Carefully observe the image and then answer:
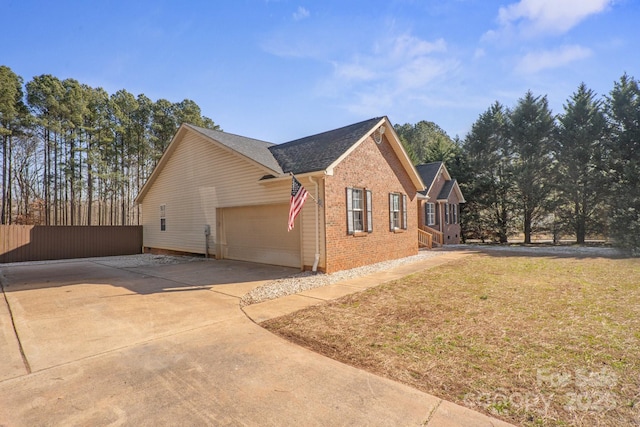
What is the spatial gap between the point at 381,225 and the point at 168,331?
28.9 feet

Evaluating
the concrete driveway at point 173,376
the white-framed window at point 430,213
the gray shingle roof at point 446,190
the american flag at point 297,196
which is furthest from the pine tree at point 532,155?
the concrete driveway at point 173,376

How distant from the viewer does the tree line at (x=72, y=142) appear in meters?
21.4

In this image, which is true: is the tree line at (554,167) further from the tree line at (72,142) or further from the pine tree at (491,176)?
the tree line at (72,142)

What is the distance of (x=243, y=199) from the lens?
39.0ft

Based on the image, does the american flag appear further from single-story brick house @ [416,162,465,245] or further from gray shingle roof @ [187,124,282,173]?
single-story brick house @ [416,162,465,245]

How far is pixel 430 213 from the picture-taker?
65.8 feet

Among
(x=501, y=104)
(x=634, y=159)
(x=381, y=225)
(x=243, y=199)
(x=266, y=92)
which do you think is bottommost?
(x=381, y=225)

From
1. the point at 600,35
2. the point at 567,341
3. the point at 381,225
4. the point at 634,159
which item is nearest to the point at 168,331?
the point at 567,341

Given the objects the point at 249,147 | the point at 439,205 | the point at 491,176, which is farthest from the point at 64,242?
the point at 491,176

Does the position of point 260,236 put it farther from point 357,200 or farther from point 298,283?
point 298,283

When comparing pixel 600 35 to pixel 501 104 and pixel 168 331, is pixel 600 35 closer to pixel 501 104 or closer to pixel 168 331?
pixel 168 331

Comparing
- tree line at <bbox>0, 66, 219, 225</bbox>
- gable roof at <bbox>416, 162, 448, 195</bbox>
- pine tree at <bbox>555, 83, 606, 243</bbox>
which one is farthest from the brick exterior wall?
tree line at <bbox>0, 66, 219, 225</bbox>

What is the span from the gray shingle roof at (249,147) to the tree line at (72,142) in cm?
1662

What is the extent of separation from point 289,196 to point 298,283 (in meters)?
3.33
